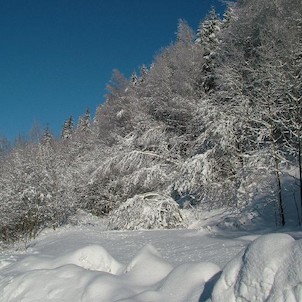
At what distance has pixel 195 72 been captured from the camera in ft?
72.3

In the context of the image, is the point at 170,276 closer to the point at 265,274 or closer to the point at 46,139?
the point at 265,274

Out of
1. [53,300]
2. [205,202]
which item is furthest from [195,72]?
[53,300]

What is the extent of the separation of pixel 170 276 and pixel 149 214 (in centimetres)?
1074

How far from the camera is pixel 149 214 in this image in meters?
15.4

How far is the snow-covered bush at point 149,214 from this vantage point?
50.4 feet

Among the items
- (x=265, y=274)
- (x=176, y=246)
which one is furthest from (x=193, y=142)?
(x=265, y=274)

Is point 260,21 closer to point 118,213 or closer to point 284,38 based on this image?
point 284,38

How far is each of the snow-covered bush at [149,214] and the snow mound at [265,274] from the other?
11.7m

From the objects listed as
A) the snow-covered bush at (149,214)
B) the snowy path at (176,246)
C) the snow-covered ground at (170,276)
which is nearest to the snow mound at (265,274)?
the snow-covered ground at (170,276)

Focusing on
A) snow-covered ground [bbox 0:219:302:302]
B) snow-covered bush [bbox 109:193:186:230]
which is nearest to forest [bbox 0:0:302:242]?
Answer: snow-covered bush [bbox 109:193:186:230]

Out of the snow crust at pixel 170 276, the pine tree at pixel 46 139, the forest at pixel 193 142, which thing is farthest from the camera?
the pine tree at pixel 46 139

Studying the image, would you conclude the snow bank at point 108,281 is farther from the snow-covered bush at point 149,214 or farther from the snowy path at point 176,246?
the snow-covered bush at point 149,214

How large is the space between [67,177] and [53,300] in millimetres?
17688

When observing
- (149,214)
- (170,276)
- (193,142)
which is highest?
(193,142)
